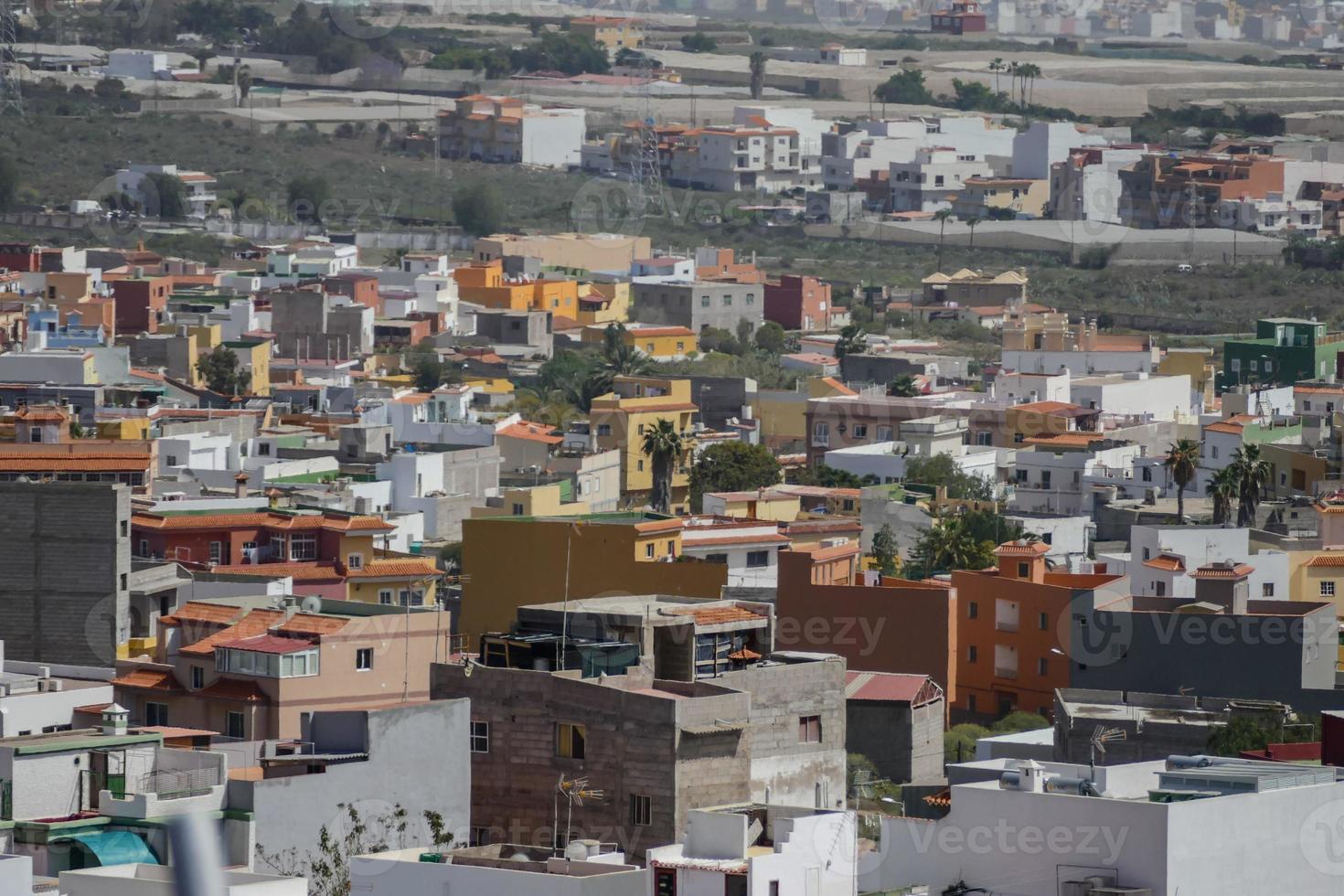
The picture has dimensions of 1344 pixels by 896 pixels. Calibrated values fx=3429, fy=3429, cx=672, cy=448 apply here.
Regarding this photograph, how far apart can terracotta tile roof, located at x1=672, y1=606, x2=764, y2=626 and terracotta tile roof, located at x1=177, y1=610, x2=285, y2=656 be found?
6.03ft

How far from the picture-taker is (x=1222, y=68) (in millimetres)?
102750

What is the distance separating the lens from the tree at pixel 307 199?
222ft

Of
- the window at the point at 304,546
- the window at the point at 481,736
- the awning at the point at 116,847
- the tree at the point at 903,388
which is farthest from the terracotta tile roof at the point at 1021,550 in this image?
the tree at the point at 903,388

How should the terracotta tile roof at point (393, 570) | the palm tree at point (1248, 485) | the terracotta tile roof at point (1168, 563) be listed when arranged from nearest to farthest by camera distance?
the terracotta tile roof at point (393, 570) → the terracotta tile roof at point (1168, 563) → the palm tree at point (1248, 485)

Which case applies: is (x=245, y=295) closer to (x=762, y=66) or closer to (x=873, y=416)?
(x=873, y=416)

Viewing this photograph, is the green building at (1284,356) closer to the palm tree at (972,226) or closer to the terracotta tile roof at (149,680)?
the palm tree at (972,226)

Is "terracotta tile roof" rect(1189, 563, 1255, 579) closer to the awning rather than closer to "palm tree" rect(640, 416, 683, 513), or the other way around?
"palm tree" rect(640, 416, 683, 513)

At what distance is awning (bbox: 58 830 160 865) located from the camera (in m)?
10.9

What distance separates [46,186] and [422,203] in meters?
8.43

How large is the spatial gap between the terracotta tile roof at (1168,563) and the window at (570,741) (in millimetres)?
9857

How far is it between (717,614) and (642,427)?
2023cm

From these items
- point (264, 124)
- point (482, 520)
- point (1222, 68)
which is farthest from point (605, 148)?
point (482, 520)

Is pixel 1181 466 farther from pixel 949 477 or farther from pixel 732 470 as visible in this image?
pixel 732 470

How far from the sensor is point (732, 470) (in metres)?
33.7
